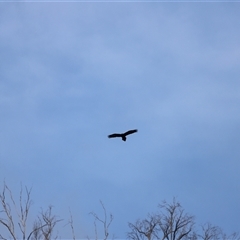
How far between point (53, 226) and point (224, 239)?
25.1m

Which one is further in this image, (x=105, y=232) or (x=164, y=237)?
(x=164, y=237)

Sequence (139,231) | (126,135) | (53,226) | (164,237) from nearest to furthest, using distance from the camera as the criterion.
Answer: (53,226) → (126,135) → (164,237) → (139,231)

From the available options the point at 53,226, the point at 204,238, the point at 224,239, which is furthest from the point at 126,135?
the point at 224,239

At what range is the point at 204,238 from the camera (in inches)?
1329

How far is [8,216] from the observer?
9.52 metres

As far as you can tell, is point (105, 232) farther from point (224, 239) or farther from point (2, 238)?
point (224, 239)

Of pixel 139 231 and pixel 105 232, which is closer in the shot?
pixel 105 232

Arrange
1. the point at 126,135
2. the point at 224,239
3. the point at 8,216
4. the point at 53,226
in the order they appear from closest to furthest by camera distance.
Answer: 1. the point at 8,216
2. the point at 53,226
3. the point at 126,135
4. the point at 224,239

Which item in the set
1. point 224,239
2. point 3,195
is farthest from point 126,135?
point 224,239

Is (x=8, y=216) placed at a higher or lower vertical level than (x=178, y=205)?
lower

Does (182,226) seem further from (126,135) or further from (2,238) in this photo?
(2,238)

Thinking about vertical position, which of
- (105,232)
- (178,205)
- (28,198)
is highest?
(178,205)

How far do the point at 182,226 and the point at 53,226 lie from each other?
749 inches

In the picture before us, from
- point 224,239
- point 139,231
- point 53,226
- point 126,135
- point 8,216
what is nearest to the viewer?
point 8,216
